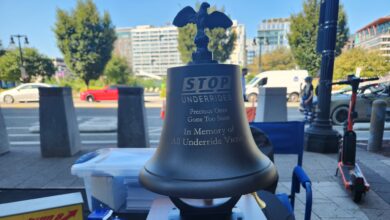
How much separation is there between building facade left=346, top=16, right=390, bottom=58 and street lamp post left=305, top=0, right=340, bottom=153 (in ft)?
1.90

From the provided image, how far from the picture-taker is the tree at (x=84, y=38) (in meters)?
24.0

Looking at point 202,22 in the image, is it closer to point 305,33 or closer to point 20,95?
point 20,95

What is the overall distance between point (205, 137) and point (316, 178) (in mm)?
3382

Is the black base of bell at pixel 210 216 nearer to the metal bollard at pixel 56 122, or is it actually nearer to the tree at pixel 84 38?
the metal bollard at pixel 56 122

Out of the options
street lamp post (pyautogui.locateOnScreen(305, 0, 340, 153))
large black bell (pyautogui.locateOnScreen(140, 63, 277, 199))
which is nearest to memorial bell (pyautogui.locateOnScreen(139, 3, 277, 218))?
large black bell (pyautogui.locateOnScreen(140, 63, 277, 199))

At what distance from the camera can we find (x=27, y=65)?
98.0 feet

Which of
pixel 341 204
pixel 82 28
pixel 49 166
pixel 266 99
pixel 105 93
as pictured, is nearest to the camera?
pixel 341 204

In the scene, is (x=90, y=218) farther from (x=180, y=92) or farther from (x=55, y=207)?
(x=180, y=92)

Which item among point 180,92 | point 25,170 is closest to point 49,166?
point 25,170

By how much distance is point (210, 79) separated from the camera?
106 cm

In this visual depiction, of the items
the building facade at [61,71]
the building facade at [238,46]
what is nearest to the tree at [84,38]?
the building facade at [61,71]

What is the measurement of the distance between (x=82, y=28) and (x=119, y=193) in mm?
25010

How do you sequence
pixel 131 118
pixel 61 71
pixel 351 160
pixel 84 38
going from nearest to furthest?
pixel 351 160
pixel 131 118
pixel 84 38
pixel 61 71

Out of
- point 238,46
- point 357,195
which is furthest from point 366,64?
point 238,46
